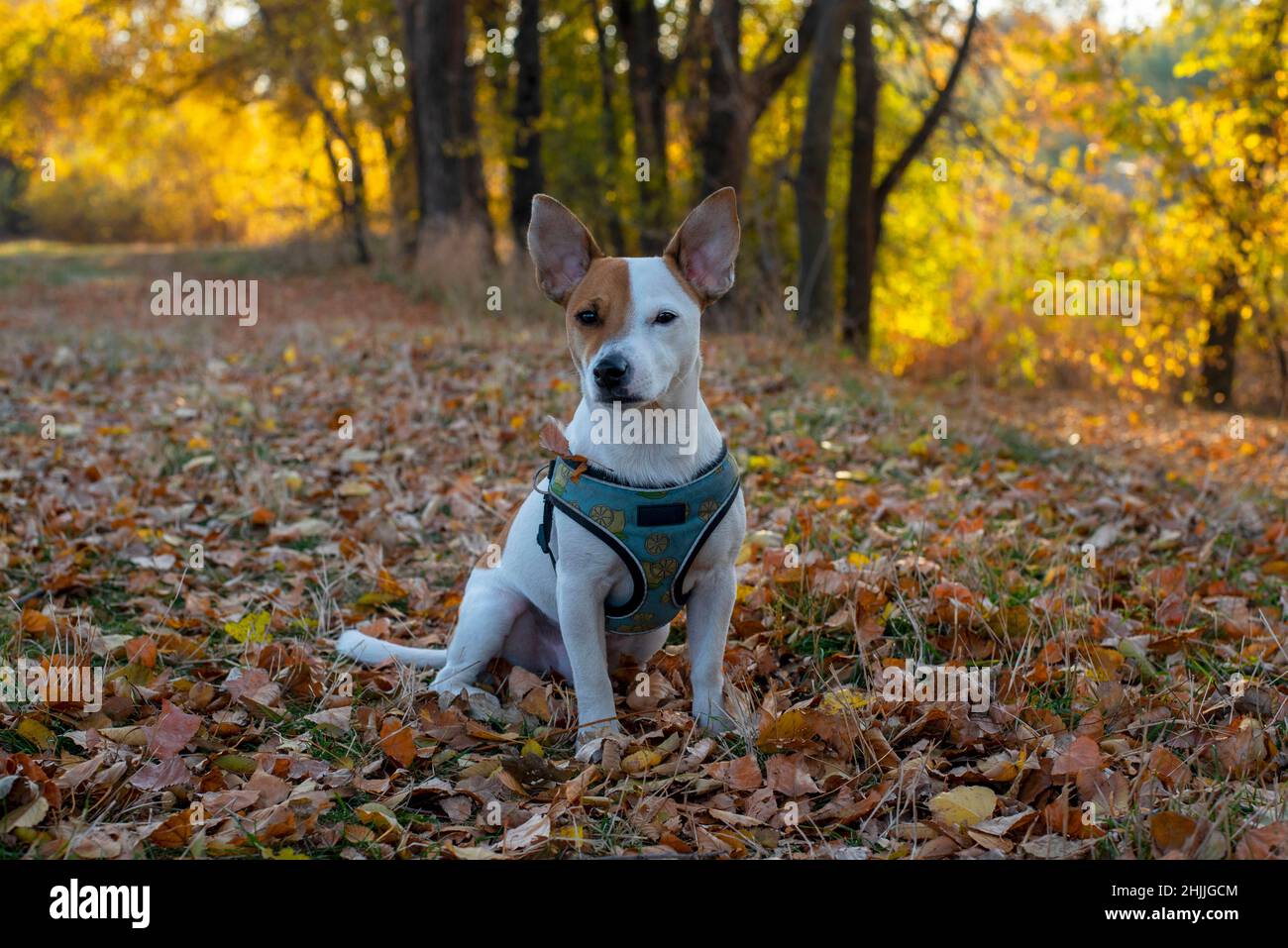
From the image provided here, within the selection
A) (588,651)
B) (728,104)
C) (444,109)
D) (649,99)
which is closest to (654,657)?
(588,651)

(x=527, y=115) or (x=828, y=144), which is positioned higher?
(x=527, y=115)

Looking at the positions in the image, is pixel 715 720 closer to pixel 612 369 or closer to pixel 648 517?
pixel 648 517

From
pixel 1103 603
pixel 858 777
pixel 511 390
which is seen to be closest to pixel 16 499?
pixel 511 390

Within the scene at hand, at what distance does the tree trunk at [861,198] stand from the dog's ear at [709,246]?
9.62m

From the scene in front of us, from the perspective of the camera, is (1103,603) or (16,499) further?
(16,499)

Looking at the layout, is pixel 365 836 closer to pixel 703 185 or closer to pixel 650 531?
pixel 650 531

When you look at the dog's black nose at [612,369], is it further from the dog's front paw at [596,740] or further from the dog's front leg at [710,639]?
the dog's front paw at [596,740]

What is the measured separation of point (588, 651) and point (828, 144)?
10.5 meters

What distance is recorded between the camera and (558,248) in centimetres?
350

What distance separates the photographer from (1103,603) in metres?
4.52

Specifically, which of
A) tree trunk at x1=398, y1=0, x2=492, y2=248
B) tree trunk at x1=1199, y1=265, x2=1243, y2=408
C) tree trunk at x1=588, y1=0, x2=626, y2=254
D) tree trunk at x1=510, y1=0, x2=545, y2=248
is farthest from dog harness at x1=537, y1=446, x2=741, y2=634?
tree trunk at x1=588, y1=0, x2=626, y2=254

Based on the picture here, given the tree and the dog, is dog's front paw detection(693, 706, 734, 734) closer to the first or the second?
the dog

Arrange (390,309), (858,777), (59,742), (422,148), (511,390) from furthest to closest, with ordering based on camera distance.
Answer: (422,148) < (390,309) < (511,390) < (59,742) < (858,777)

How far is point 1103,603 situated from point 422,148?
51.5 feet
